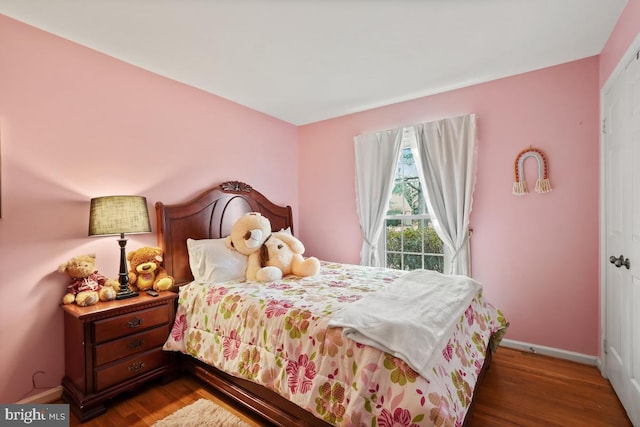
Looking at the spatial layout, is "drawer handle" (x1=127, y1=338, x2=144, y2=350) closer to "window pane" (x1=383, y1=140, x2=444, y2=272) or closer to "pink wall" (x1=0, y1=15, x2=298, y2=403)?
"pink wall" (x1=0, y1=15, x2=298, y2=403)

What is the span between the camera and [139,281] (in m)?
2.37

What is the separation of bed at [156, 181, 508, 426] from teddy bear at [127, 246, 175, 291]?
0.14 metres

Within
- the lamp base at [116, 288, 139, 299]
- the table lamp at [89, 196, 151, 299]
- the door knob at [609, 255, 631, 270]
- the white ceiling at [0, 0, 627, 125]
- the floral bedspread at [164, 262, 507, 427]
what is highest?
the white ceiling at [0, 0, 627, 125]

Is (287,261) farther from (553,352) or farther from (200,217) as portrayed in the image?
(553,352)

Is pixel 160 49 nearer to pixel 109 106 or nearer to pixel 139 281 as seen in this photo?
pixel 109 106

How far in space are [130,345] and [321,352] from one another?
142 centimetres

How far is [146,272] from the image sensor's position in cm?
238

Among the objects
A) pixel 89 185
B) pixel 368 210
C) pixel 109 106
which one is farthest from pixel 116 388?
pixel 368 210

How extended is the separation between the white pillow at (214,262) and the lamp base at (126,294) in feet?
1.54

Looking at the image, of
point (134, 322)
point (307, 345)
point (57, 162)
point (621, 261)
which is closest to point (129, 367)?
point (134, 322)

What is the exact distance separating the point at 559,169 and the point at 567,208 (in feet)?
1.11

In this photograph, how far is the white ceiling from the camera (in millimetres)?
1823

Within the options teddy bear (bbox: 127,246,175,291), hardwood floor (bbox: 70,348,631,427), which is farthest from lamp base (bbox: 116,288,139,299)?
hardwood floor (bbox: 70,348,631,427)
